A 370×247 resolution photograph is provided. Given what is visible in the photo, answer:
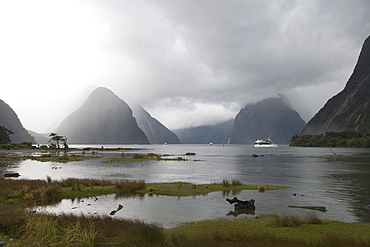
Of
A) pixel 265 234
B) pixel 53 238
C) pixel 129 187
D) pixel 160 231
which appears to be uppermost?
pixel 53 238

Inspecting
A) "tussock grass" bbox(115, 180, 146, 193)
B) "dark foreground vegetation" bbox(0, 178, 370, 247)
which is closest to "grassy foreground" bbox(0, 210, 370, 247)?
"dark foreground vegetation" bbox(0, 178, 370, 247)

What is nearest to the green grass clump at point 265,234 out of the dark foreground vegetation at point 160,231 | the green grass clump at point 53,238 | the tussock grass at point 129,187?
the dark foreground vegetation at point 160,231

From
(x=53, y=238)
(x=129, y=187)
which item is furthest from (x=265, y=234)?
(x=129, y=187)

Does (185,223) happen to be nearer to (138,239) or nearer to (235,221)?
(235,221)

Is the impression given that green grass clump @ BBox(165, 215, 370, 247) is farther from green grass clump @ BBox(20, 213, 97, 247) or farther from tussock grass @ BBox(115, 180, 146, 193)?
tussock grass @ BBox(115, 180, 146, 193)

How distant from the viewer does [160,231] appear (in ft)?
44.0

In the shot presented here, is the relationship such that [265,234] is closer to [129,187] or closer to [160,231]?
[160,231]

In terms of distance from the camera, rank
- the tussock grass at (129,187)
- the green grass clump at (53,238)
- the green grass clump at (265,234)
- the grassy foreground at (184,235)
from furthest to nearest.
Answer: the tussock grass at (129,187) → the green grass clump at (265,234) → the grassy foreground at (184,235) → the green grass clump at (53,238)

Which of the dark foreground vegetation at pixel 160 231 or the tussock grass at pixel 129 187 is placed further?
the tussock grass at pixel 129 187

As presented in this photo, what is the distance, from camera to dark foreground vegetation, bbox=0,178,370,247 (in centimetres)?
1192

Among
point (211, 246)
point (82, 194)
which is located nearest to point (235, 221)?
point (211, 246)

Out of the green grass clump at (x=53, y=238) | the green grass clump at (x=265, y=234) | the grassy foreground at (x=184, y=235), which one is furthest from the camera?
the green grass clump at (x=265, y=234)

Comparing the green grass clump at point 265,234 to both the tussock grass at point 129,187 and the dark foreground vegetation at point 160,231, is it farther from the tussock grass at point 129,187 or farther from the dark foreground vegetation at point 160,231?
the tussock grass at point 129,187

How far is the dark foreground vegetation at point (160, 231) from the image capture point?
11.9m
